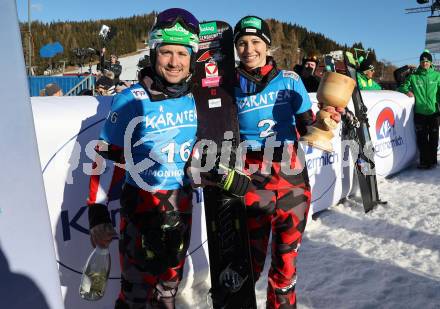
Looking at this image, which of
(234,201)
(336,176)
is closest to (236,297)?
(234,201)

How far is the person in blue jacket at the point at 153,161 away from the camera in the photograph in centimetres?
189

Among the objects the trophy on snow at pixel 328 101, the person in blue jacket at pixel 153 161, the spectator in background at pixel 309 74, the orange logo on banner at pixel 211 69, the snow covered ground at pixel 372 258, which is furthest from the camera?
the spectator in background at pixel 309 74

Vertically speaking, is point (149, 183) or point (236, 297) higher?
point (149, 183)

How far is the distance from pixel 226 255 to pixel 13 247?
4.73ft

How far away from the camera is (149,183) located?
199cm

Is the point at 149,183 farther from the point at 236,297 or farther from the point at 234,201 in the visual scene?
the point at 236,297

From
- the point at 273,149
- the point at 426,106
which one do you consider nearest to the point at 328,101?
the point at 273,149

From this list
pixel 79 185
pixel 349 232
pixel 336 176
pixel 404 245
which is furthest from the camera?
pixel 336 176

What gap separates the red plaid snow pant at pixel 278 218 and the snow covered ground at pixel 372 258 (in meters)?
0.51

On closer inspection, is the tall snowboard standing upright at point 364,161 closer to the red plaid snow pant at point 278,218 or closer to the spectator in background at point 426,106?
the spectator in background at point 426,106

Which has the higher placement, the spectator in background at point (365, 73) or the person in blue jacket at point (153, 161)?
the spectator in background at point (365, 73)

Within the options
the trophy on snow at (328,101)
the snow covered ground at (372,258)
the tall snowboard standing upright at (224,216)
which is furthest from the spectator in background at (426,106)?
the tall snowboard standing upright at (224,216)

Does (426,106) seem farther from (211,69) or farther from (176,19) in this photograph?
(176,19)

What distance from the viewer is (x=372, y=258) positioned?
3.48 m
